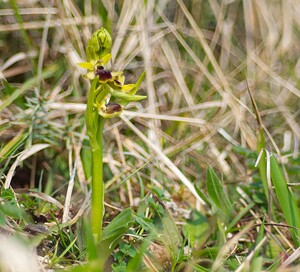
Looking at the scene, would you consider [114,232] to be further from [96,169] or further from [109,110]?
[109,110]

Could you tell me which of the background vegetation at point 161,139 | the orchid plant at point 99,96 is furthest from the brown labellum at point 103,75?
the background vegetation at point 161,139

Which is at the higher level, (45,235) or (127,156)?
(45,235)

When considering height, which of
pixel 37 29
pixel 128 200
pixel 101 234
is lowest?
pixel 128 200

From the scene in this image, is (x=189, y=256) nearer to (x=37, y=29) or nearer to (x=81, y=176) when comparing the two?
(x=81, y=176)

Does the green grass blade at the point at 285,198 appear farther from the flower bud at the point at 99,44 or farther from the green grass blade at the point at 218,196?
the flower bud at the point at 99,44

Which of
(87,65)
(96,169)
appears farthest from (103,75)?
(96,169)

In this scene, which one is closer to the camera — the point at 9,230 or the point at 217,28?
the point at 9,230

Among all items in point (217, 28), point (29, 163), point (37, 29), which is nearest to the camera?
point (29, 163)

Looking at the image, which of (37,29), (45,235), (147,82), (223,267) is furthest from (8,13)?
(223,267)
